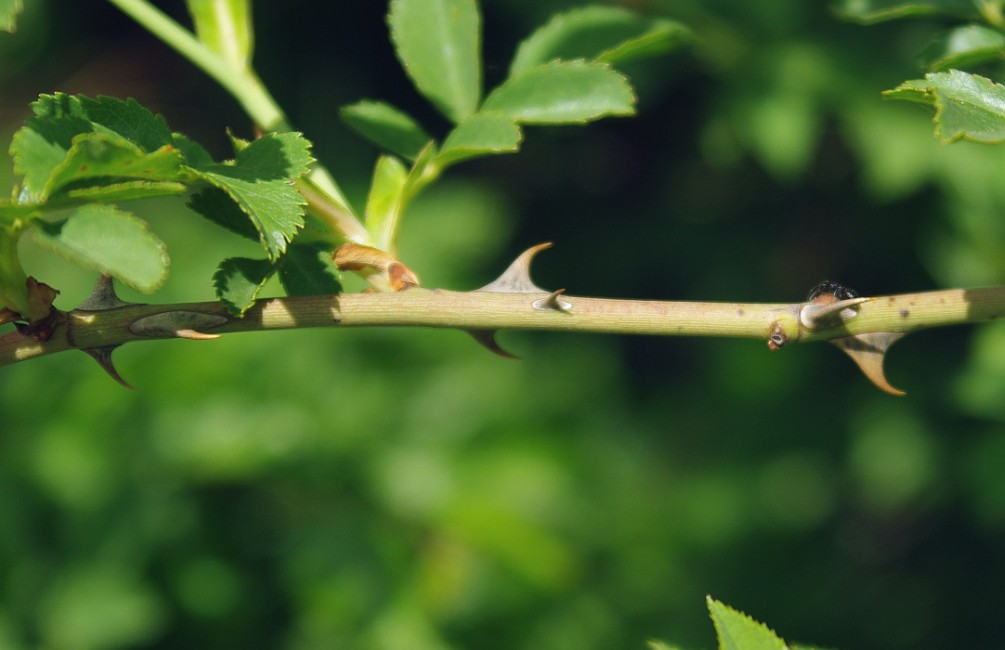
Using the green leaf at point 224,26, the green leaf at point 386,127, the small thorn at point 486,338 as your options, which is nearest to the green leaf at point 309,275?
the small thorn at point 486,338

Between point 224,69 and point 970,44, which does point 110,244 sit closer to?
point 224,69

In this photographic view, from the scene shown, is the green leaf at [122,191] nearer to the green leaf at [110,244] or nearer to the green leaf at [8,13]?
the green leaf at [110,244]

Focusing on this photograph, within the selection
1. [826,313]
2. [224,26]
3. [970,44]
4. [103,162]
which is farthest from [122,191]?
[970,44]

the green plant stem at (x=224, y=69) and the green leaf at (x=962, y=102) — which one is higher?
the green leaf at (x=962, y=102)

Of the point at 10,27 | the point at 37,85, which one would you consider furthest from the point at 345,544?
the point at 37,85

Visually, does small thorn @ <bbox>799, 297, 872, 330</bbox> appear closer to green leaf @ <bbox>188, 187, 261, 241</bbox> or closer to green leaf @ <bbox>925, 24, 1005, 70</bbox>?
green leaf @ <bbox>925, 24, 1005, 70</bbox>

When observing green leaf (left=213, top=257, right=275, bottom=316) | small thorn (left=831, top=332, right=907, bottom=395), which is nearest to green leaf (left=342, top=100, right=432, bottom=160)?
green leaf (left=213, top=257, right=275, bottom=316)

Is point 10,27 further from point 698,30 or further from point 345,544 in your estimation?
point 698,30
